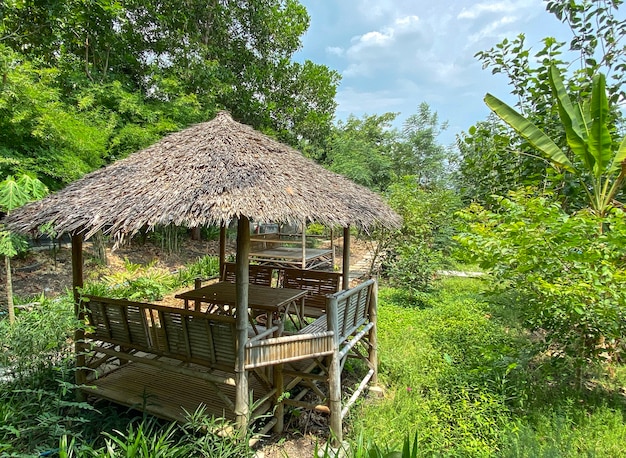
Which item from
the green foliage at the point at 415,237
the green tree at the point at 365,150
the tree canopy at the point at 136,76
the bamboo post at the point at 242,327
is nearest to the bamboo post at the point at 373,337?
the bamboo post at the point at 242,327

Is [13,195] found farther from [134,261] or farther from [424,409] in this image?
[134,261]

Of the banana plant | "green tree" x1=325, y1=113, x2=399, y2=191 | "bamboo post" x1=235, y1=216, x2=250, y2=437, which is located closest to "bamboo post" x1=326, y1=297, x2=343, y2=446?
"bamboo post" x1=235, y1=216, x2=250, y2=437

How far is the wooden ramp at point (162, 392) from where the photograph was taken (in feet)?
12.1

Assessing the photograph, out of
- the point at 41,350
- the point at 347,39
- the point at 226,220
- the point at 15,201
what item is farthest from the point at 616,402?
the point at 347,39

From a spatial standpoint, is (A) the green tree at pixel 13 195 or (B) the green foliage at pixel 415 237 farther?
(B) the green foliage at pixel 415 237

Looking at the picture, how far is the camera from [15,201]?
450 cm

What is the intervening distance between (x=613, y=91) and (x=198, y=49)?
11945 mm

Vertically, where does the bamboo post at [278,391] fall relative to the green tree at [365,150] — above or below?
below

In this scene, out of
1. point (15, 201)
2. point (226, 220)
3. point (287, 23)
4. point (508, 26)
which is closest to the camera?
point (226, 220)

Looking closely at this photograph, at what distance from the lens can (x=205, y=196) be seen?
3.08m

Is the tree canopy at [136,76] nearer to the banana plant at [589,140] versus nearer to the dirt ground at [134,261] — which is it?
the dirt ground at [134,261]

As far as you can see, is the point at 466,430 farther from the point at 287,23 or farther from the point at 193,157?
the point at 287,23

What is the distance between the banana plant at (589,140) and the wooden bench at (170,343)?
460 cm

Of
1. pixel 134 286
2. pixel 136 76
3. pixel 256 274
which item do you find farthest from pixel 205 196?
pixel 136 76
